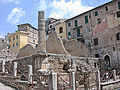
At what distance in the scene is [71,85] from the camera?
880 centimetres

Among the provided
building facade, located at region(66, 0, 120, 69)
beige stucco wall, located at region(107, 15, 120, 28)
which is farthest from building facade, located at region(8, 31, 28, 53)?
beige stucco wall, located at region(107, 15, 120, 28)

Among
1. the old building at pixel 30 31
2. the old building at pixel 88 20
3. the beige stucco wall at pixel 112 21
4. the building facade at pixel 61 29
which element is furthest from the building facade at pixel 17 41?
the beige stucco wall at pixel 112 21

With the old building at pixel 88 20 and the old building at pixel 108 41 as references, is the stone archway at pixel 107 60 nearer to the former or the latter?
the old building at pixel 108 41

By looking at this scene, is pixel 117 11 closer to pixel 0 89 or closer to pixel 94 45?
pixel 94 45

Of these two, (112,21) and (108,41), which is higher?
(112,21)

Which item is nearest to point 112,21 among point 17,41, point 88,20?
point 88,20

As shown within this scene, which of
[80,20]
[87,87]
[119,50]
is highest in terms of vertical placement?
[80,20]

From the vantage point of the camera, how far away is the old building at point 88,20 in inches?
924

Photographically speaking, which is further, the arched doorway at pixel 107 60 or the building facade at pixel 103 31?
the arched doorway at pixel 107 60

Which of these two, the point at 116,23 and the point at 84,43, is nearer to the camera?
the point at 116,23

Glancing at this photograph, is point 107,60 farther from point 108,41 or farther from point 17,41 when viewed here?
point 17,41

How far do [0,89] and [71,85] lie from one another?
16.9ft

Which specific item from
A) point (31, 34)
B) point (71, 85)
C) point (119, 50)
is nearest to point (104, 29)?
point (119, 50)

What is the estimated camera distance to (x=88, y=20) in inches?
1050
